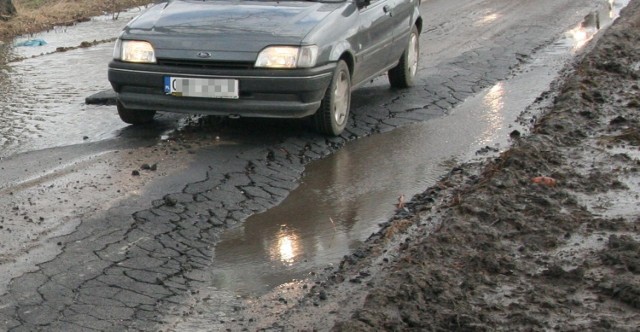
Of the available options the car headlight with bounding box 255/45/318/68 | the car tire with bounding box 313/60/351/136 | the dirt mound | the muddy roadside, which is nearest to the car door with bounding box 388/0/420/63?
the car tire with bounding box 313/60/351/136

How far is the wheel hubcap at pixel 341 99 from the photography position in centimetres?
888

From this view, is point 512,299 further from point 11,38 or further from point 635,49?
point 11,38

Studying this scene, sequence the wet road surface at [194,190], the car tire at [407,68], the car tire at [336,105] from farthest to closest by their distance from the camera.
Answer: the car tire at [407,68], the car tire at [336,105], the wet road surface at [194,190]

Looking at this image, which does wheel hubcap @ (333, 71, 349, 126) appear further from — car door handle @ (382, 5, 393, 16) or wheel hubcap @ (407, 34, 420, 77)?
wheel hubcap @ (407, 34, 420, 77)

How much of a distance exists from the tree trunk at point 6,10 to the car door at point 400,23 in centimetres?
785

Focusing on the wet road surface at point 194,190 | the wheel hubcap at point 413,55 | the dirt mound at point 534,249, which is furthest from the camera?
the wheel hubcap at point 413,55

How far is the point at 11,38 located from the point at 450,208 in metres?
10.3

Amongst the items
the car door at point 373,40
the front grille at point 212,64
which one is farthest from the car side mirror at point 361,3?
the front grille at point 212,64

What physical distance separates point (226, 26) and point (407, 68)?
2.98 meters

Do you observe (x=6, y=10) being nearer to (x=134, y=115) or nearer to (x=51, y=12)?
(x=51, y=12)

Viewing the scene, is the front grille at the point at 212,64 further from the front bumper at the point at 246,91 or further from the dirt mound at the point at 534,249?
the dirt mound at the point at 534,249

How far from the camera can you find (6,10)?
16672mm

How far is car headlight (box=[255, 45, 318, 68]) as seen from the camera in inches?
326

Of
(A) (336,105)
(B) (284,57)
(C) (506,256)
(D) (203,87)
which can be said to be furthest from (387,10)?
(C) (506,256)
